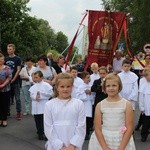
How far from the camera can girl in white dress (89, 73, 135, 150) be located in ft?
15.3

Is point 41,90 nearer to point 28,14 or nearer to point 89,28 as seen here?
point 89,28

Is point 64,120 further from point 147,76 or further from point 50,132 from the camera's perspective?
point 147,76

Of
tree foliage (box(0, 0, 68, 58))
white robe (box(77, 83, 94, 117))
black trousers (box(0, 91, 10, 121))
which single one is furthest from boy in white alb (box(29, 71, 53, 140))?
tree foliage (box(0, 0, 68, 58))

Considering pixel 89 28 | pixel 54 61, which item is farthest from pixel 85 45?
pixel 54 61

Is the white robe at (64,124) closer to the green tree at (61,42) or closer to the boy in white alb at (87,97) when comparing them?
the boy in white alb at (87,97)

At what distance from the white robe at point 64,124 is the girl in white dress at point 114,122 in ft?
0.80

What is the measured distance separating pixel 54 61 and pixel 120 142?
743cm

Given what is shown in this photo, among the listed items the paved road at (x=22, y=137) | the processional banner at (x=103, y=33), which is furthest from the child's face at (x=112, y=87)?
the processional banner at (x=103, y=33)

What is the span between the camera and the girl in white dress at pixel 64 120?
15.0 feet

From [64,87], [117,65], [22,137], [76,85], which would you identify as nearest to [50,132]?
→ [64,87]

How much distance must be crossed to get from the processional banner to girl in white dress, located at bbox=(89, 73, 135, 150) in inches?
300

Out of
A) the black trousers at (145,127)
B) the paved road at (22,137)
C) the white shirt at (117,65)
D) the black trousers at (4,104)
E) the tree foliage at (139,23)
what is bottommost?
the paved road at (22,137)

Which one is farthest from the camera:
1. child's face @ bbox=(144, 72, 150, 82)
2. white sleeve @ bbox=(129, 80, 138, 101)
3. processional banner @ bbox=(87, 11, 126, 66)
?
processional banner @ bbox=(87, 11, 126, 66)

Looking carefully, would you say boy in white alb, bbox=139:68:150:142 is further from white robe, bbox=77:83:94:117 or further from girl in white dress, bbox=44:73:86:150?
girl in white dress, bbox=44:73:86:150
